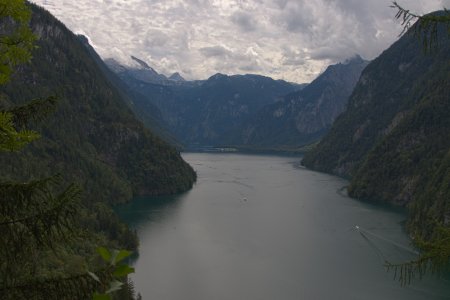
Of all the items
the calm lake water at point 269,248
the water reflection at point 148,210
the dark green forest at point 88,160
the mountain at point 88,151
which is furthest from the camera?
the mountain at point 88,151

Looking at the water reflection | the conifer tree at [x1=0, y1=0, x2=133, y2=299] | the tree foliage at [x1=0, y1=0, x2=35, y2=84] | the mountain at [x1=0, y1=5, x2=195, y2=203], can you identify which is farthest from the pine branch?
the mountain at [x1=0, y1=5, x2=195, y2=203]

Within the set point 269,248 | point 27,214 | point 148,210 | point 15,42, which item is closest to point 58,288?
point 27,214

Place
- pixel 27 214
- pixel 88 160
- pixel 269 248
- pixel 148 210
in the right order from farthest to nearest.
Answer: pixel 88 160 < pixel 148 210 < pixel 269 248 < pixel 27 214

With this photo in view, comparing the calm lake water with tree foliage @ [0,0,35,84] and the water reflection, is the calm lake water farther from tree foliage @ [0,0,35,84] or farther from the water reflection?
tree foliage @ [0,0,35,84]

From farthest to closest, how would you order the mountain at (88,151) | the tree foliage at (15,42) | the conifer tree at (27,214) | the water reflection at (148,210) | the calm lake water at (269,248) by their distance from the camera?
the mountain at (88,151), the water reflection at (148,210), the calm lake water at (269,248), the tree foliage at (15,42), the conifer tree at (27,214)

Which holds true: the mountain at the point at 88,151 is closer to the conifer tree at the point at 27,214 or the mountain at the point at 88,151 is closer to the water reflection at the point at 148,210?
the water reflection at the point at 148,210

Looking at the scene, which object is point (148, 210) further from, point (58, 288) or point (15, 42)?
point (15, 42)

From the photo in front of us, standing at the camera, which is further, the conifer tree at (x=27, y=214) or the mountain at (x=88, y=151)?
the mountain at (x=88, y=151)

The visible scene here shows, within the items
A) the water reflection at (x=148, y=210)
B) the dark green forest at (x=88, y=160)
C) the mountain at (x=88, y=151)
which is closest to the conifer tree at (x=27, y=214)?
the dark green forest at (x=88, y=160)
